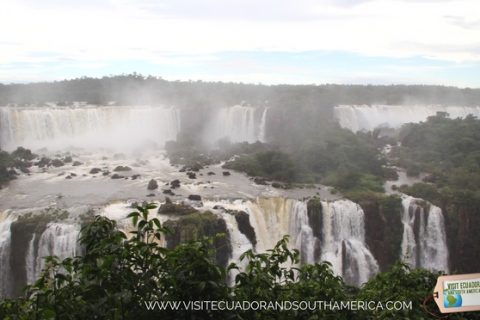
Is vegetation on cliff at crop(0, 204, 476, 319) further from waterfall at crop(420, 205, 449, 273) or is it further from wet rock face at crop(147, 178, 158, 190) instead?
waterfall at crop(420, 205, 449, 273)

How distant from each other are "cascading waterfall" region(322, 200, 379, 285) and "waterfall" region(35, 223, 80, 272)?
11405 mm

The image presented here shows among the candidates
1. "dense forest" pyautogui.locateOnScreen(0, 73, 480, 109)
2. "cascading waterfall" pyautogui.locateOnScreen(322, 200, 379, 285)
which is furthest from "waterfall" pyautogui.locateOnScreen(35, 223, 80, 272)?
"dense forest" pyautogui.locateOnScreen(0, 73, 480, 109)

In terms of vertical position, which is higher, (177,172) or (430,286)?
(430,286)

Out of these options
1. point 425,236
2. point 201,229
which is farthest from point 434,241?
point 201,229

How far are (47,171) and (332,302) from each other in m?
24.3

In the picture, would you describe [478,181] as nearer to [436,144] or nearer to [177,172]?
[436,144]

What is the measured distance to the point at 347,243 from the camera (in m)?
17.1

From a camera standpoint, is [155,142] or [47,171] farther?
[155,142]

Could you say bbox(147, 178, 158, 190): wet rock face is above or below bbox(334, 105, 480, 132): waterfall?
below

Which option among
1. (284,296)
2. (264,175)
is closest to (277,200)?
(264,175)

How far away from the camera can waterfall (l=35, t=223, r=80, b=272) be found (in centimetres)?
1352

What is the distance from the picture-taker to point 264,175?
23297 millimetres

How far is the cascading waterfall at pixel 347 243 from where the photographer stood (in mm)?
16766

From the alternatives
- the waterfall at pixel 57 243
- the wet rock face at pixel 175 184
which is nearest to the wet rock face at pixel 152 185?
the wet rock face at pixel 175 184
